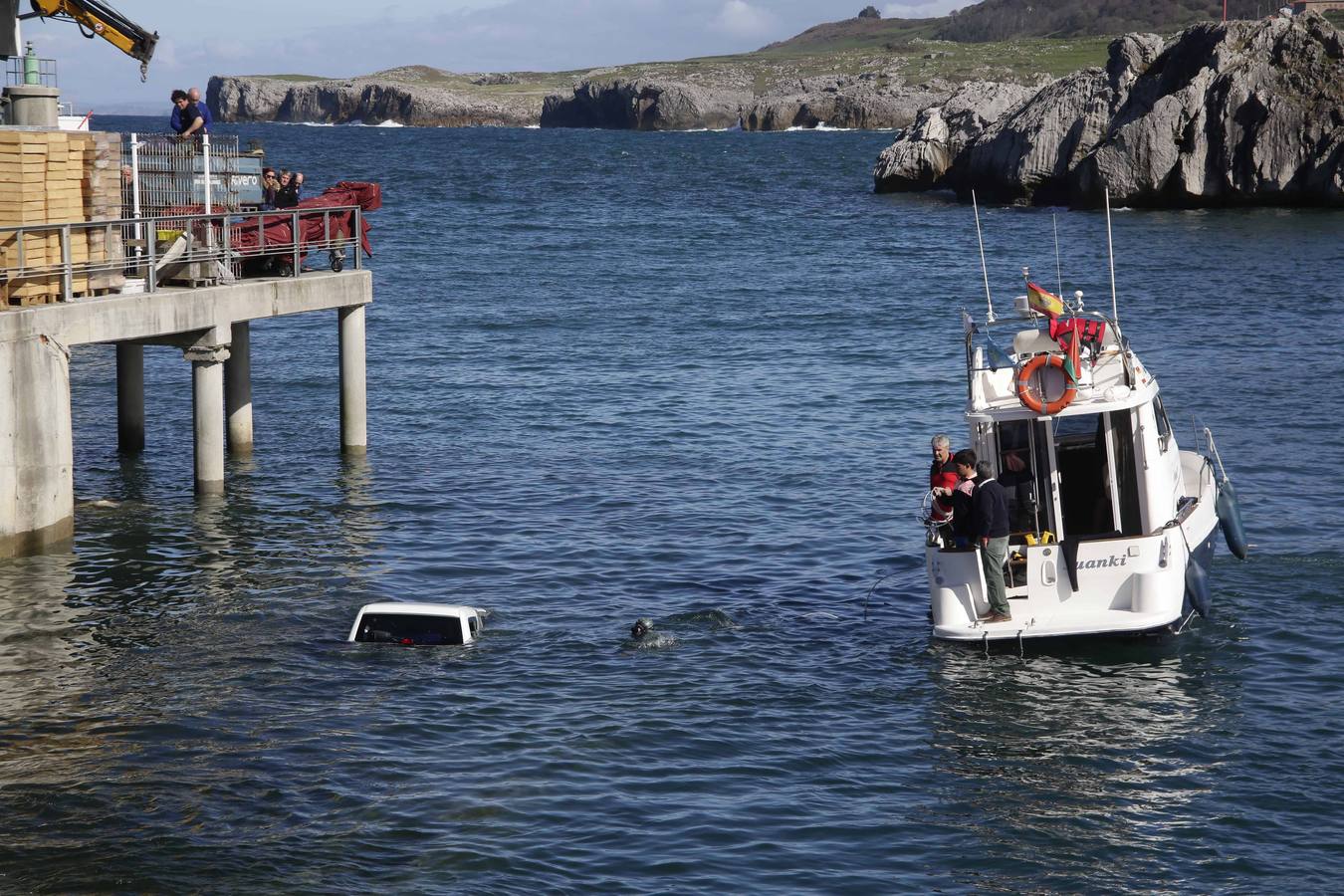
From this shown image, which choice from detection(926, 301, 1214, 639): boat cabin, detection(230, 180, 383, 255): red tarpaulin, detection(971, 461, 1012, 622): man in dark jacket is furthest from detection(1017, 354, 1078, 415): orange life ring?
detection(230, 180, 383, 255): red tarpaulin

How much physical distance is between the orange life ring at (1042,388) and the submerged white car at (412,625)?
7.14 m

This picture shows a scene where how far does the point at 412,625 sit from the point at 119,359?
38.5 ft

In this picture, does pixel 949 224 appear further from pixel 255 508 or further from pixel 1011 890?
pixel 1011 890

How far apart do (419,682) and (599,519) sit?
7.70 m

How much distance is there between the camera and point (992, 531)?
1809 cm

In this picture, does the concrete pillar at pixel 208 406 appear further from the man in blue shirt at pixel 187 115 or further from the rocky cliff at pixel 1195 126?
the rocky cliff at pixel 1195 126

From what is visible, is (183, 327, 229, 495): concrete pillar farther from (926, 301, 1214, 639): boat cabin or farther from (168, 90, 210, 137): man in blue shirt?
(926, 301, 1214, 639): boat cabin

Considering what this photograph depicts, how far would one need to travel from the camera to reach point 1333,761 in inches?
622

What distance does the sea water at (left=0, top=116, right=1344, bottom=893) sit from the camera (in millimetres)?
13938

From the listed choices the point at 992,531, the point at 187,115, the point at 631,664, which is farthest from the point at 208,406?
the point at 992,531

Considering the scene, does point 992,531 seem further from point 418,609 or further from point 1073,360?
point 418,609

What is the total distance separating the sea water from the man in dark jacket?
87 cm

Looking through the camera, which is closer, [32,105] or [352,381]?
[32,105]

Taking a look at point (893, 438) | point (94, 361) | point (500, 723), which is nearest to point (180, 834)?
point (500, 723)
